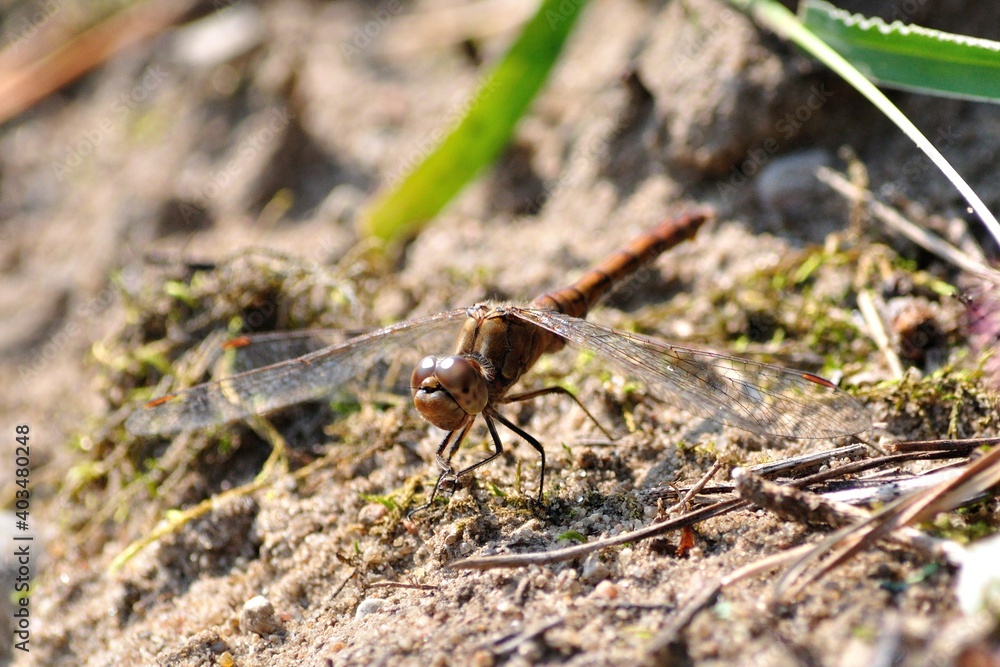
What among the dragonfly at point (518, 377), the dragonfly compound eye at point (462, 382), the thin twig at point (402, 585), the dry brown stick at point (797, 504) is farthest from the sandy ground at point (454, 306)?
the dragonfly compound eye at point (462, 382)

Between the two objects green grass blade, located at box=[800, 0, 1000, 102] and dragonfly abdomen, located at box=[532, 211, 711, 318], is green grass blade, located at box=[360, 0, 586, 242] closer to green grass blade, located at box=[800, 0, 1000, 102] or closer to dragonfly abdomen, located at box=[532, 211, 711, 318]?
dragonfly abdomen, located at box=[532, 211, 711, 318]

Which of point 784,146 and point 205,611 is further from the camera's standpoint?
point 784,146

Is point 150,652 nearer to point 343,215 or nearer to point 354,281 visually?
point 354,281

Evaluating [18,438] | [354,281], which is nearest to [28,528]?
[18,438]

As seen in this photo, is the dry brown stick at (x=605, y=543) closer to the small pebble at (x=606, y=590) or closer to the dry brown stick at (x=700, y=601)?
the small pebble at (x=606, y=590)

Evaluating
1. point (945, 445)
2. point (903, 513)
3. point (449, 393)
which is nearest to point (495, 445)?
point (449, 393)
